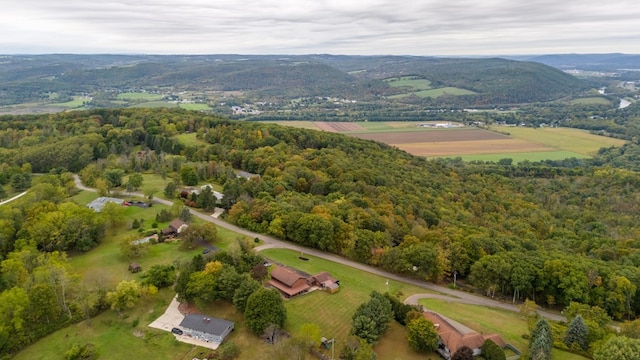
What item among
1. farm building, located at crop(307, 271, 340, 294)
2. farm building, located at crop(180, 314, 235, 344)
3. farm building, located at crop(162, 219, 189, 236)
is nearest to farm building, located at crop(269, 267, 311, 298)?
farm building, located at crop(307, 271, 340, 294)

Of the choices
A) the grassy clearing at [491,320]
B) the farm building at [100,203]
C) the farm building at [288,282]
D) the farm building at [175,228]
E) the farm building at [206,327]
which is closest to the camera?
the farm building at [206,327]

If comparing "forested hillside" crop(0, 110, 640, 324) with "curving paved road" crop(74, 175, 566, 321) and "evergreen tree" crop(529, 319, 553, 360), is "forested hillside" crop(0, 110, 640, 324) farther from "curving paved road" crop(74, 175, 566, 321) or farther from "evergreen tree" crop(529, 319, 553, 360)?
"evergreen tree" crop(529, 319, 553, 360)

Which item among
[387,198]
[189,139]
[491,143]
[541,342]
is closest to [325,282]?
[541,342]

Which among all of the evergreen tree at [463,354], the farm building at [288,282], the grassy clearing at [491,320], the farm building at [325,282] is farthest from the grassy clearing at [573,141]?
the evergreen tree at [463,354]

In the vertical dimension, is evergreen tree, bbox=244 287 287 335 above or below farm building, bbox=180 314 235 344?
above

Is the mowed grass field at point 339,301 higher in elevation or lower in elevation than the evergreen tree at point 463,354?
lower

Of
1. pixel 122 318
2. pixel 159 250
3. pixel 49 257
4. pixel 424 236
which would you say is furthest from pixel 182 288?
pixel 424 236

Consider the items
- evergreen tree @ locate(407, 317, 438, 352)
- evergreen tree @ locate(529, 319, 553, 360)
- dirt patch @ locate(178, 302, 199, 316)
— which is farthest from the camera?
dirt patch @ locate(178, 302, 199, 316)

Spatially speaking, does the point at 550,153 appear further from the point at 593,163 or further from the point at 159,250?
the point at 159,250

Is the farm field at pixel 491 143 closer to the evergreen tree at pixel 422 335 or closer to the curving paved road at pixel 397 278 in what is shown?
the curving paved road at pixel 397 278
